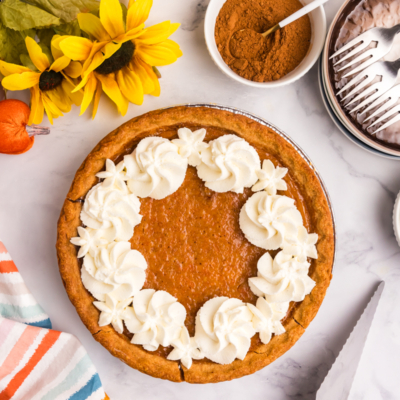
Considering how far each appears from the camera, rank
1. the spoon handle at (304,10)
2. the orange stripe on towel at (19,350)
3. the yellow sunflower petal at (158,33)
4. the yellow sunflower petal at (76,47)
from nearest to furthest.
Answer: the yellow sunflower petal at (76,47) → the yellow sunflower petal at (158,33) → the spoon handle at (304,10) → the orange stripe on towel at (19,350)

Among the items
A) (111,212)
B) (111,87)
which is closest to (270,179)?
(111,212)

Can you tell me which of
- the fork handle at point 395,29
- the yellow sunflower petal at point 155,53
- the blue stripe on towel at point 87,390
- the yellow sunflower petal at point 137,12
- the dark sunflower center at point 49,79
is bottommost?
the blue stripe on towel at point 87,390

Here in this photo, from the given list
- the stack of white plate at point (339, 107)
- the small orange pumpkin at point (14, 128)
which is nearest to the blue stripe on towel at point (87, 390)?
the small orange pumpkin at point (14, 128)

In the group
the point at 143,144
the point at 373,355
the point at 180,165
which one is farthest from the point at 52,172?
the point at 373,355

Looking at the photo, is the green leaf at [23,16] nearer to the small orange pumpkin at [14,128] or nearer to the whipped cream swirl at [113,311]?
the small orange pumpkin at [14,128]

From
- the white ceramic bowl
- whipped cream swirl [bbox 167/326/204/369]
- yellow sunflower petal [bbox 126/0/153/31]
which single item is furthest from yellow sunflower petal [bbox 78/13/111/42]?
whipped cream swirl [bbox 167/326/204/369]

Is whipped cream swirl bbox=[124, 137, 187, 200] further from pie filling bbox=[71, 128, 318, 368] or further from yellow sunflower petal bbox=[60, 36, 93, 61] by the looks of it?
yellow sunflower petal bbox=[60, 36, 93, 61]
